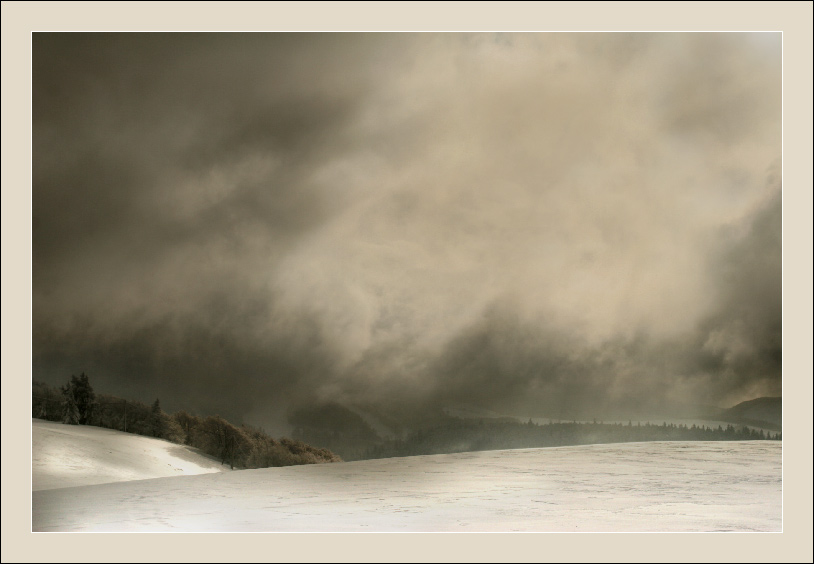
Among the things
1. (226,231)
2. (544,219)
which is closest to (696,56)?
(544,219)

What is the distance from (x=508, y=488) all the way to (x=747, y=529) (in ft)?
5.28

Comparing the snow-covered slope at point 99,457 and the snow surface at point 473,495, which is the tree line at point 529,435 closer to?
the snow surface at point 473,495

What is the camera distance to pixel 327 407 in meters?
5.68

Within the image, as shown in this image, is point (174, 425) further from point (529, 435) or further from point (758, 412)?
point (758, 412)

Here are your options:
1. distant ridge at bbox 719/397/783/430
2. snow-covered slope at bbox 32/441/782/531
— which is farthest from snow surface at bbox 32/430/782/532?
distant ridge at bbox 719/397/783/430

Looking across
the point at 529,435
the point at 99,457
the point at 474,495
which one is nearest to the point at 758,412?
the point at 529,435

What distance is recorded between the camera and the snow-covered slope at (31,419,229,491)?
5496 millimetres

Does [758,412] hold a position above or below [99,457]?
above

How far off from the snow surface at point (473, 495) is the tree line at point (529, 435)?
0.06m

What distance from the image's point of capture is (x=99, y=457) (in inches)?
219

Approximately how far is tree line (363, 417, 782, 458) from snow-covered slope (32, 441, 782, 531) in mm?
62

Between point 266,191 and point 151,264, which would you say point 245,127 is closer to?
point 266,191

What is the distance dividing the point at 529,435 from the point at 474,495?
71 cm

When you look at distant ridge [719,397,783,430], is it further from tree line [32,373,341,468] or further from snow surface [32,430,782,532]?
tree line [32,373,341,468]
